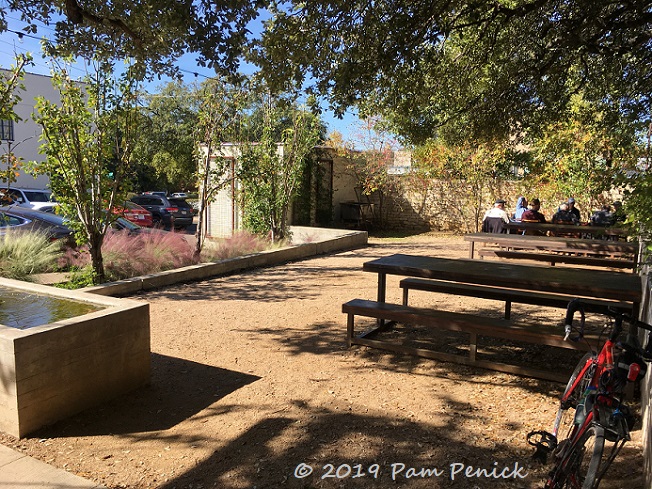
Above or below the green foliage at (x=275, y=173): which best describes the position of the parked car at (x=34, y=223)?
below

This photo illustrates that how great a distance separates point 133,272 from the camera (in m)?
8.83

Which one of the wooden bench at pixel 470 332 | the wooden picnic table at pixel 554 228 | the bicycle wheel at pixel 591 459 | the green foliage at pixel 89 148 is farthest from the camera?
the wooden picnic table at pixel 554 228

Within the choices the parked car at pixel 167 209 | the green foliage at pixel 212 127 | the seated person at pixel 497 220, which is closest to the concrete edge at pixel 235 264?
Answer: the green foliage at pixel 212 127

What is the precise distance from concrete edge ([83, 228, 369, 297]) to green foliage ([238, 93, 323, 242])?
134cm

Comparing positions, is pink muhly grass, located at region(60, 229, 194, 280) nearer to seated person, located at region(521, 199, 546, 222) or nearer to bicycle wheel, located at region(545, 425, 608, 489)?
bicycle wheel, located at region(545, 425, 608, 489)

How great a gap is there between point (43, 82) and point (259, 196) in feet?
89.0

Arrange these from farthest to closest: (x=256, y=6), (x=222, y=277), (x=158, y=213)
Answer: (x=158, y=213), (x=222, y=277), (x=256, y=6)

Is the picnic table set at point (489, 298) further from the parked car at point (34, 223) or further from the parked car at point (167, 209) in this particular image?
the parked car at point (167, 209)

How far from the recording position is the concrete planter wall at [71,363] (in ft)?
11.8

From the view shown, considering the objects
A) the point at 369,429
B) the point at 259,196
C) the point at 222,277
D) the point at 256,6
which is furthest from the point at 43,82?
the point at 369,429

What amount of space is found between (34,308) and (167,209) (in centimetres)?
1741

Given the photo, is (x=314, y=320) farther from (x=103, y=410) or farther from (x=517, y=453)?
(x=517, y=453)

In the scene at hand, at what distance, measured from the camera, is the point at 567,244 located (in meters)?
9.58

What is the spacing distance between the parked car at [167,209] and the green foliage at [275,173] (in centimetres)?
809
